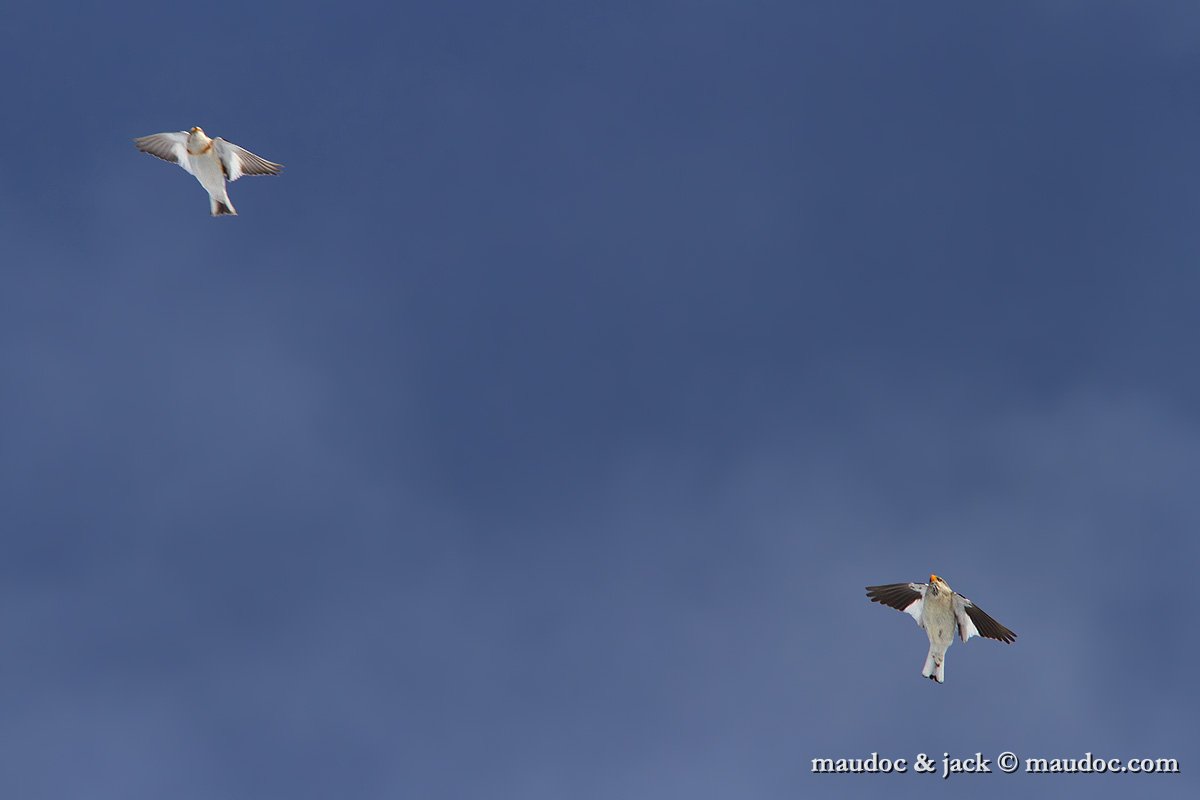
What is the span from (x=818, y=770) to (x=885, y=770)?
12.0 ft

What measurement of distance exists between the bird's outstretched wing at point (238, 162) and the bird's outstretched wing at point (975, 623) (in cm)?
4687

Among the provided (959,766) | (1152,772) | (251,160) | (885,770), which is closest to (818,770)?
(885,770)

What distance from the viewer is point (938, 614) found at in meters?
55.7

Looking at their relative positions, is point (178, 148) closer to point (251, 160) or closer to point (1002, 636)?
point (251, 160)

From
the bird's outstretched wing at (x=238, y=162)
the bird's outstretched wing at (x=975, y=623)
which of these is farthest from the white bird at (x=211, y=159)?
the bird's outstretched wing at (x=975, y=623)

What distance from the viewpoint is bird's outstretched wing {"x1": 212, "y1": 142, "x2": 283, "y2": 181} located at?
2174 inches

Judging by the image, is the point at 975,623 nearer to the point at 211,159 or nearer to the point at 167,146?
the point at 211,159

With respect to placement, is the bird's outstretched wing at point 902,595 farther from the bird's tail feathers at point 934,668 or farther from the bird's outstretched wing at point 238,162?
the bird's outstretched wing at point 238,162

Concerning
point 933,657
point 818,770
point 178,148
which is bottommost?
point 818,770

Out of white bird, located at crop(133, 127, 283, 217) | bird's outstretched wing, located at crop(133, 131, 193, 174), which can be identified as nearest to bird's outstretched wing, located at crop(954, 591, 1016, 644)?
white bird, located at crop(133, 127, 283, 217)

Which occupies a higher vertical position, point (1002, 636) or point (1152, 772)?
point (1002, 636)

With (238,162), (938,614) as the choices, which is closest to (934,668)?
(938,614)

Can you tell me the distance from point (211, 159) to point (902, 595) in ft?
154

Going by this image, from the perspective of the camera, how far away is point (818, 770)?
173 feet
